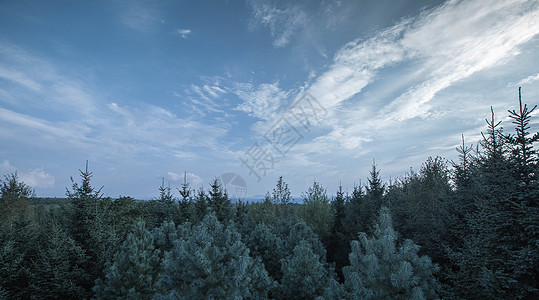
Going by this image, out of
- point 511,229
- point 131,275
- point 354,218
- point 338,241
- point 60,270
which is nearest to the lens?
point 511,229

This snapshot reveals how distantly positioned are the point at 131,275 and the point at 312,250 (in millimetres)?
8715

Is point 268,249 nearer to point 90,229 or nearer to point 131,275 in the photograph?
point 131,275

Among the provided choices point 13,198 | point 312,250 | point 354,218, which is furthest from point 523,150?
point 13,198

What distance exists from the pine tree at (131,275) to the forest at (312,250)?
47mm

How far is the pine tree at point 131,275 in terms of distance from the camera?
35.0 feet

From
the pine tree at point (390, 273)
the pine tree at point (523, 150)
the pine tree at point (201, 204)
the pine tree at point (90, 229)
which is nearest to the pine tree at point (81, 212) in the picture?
the pine tree at point (90, 229)

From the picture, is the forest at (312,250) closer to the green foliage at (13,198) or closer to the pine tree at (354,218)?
the pine tree at (354,218)

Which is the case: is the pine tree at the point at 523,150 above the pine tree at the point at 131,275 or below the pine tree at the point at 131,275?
above

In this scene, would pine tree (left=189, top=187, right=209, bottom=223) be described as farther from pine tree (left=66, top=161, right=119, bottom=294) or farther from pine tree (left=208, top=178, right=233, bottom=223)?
pine tree (left=66, top=161, right=119, bottom=294)

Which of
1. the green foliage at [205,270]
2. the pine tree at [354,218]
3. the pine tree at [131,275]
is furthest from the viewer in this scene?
the pine tree at [354,218]

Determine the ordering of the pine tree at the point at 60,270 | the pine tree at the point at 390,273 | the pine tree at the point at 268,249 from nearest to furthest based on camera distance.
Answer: the pine tree at the point at 390,273 → the pine tree at the point at 60,270 → the pine tree at the point at 268,249

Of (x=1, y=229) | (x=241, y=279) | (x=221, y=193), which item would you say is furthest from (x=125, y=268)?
(x=221, y=193)

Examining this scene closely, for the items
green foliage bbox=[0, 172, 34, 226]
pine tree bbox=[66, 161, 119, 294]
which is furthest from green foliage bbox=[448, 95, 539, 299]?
green foliage bbox=[0, 172, 34, 226]

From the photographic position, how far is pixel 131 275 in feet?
35.7
